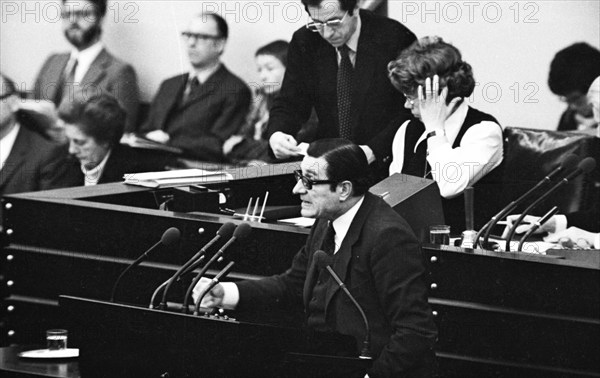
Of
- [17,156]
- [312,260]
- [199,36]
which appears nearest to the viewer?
[312,260]

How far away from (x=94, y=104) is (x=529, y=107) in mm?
3185

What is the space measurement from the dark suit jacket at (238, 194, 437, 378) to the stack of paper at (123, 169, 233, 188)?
66.5 inches

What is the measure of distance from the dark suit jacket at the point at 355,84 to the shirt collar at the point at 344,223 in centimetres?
244

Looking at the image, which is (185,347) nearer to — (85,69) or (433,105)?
(433,105)

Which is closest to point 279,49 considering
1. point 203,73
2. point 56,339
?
point 203,73

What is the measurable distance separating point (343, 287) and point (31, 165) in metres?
5.27

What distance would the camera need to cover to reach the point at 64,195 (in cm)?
656

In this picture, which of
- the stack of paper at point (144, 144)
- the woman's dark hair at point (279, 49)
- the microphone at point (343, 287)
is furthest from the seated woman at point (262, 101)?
the microphone at point (343, 287)

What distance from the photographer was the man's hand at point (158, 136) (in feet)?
29.5

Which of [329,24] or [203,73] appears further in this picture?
[203,73]

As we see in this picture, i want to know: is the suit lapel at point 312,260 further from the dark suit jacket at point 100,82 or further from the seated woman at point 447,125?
the dark suit jacket at point 100,82

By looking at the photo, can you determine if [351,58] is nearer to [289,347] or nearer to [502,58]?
[502,58]

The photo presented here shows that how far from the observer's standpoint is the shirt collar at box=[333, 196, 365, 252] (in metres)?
4.86

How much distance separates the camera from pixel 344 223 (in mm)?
4883
